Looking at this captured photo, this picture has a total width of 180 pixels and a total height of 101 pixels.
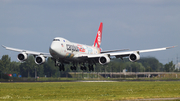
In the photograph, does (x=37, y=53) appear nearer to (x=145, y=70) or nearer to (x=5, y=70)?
(x=5, y=70)

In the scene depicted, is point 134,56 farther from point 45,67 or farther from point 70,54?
point 45,67

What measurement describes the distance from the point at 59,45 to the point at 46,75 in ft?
194

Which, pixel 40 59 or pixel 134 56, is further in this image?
pixel 40 59

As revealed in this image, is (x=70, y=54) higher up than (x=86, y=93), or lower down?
higher up

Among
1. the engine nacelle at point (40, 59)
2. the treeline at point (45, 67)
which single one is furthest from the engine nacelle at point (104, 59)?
the treeline at point (45, 67)

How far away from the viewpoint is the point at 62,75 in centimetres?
11594

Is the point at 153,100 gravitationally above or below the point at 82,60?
below

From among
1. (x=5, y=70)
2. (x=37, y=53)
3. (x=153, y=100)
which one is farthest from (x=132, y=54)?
(x=5, y=70)

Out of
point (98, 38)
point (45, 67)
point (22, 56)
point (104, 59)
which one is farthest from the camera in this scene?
point (45, 67)

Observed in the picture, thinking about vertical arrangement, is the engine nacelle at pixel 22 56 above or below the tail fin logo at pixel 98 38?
below

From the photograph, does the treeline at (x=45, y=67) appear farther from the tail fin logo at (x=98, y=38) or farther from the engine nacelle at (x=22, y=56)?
the engine nacelle at (x=22, y=56)

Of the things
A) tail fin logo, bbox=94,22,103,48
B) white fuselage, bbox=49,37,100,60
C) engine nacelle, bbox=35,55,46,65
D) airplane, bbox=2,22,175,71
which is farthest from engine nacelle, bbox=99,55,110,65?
tail fin logo, bbox=94,22,103,48

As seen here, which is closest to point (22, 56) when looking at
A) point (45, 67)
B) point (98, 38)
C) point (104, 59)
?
point (104, 59)

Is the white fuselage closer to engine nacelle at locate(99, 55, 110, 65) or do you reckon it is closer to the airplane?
the airplane
